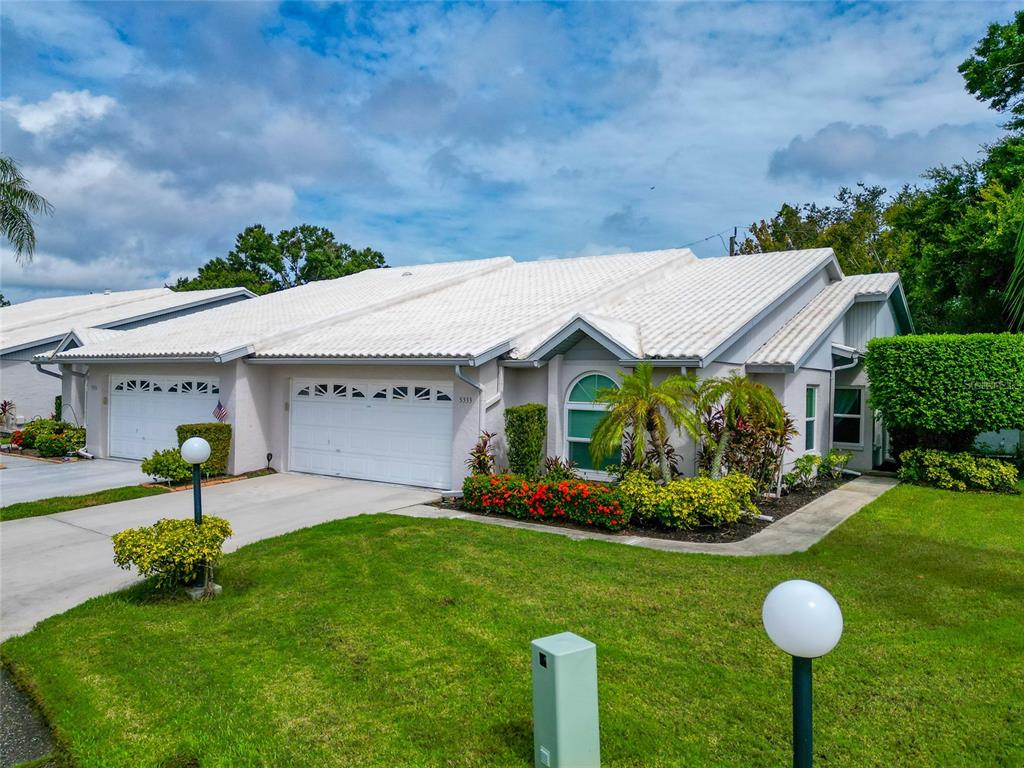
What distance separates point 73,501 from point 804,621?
12.6 m

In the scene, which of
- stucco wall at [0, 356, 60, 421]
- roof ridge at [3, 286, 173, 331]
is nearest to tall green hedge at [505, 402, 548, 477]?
stucco wall at [0, 356, 60, 421]

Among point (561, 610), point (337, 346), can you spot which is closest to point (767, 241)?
point (337, 346)

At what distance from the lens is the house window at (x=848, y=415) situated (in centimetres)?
1567

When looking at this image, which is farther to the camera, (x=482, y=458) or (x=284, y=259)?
(x=284, y=259)

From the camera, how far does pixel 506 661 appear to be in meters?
5.00

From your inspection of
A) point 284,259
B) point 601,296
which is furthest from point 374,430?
point 284,259

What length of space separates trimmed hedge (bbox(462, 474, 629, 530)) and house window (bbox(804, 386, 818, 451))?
238 inches

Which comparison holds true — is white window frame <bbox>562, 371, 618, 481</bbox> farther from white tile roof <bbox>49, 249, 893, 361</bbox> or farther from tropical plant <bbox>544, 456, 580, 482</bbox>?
white tile roof <bbox>49, 249, 893, 361</bbox>

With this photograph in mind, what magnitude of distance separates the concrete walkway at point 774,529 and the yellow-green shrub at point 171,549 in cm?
420

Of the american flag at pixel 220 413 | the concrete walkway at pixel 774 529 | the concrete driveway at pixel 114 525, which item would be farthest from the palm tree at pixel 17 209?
the concrete walkway at pixel 774 529

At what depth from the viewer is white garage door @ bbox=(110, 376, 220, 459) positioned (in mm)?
15272

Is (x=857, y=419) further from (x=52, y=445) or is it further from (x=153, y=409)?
(x=52, y=445)

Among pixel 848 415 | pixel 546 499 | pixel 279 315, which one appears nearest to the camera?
pixel 546 499

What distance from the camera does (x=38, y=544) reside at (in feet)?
28.2
